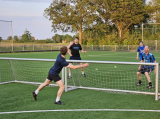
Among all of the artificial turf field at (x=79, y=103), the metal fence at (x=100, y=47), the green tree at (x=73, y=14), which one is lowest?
the artificial turf field at (x=79, y=103)

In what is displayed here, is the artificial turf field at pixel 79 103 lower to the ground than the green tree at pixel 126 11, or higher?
lower

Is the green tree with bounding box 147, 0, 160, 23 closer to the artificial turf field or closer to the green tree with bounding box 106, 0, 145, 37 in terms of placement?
the green tree with bounding box 106, 0, 145, 37

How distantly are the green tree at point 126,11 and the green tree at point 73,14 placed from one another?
4.87 metres

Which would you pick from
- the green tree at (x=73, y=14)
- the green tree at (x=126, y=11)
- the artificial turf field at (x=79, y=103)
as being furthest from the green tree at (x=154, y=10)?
the artificial turf field at (x=79, y=103)

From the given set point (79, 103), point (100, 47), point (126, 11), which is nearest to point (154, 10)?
point (126, 11)

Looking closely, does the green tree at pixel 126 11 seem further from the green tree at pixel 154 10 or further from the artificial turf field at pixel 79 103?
the artificial turf field at pixel 79 103

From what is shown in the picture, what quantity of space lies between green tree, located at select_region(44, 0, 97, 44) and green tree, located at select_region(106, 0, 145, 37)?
487cm

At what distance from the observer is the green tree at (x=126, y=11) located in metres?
56.3

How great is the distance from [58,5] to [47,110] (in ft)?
186

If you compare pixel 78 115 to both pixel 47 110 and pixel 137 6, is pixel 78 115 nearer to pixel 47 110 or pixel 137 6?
pixel 47 110

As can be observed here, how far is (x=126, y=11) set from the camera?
2231 inches

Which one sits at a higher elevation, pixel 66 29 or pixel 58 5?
pixel 58 5

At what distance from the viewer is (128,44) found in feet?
162

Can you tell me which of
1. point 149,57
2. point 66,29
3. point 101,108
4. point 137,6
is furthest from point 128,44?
point 101,108
